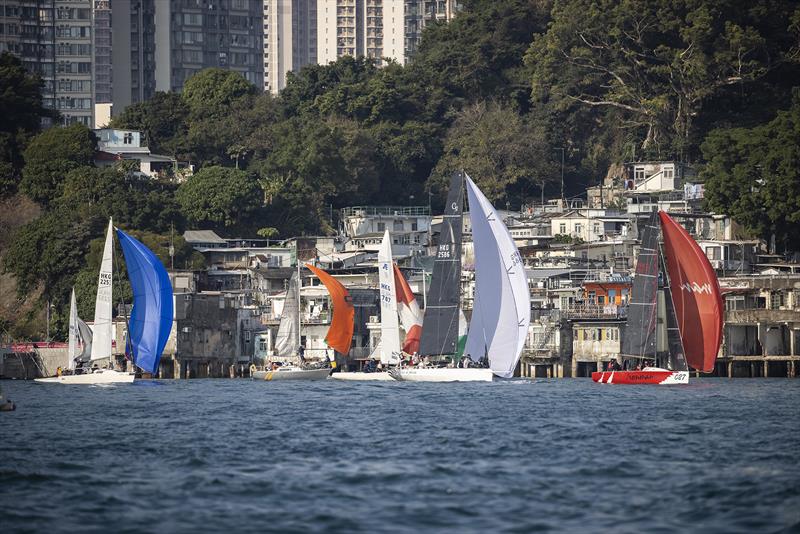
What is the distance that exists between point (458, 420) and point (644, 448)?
11322mm

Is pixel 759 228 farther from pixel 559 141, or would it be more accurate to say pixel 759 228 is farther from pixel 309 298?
pixel 559 141

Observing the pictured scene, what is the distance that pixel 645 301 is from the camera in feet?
268

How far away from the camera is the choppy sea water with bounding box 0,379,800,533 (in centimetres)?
3869

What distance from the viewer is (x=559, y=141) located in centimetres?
14700

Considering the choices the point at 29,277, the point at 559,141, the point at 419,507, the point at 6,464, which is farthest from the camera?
the point at 559,141

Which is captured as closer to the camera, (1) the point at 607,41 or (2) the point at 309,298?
(2) the point at 309,298

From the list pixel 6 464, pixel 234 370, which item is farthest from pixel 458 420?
pixel 234 370

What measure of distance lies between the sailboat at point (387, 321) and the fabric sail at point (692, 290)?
48.8 ft

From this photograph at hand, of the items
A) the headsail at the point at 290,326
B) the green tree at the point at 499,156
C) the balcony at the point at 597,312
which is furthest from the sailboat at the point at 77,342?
the green tree at the point at 499,156

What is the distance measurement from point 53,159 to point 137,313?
175 feet

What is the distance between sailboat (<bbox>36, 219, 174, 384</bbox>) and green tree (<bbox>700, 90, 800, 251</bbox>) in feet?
137

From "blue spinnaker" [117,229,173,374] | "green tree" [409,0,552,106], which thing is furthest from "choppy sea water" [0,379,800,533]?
"green tree" [409,0,552,106]

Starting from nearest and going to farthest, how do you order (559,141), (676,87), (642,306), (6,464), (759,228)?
(6,464), (642,306), (759,228), (676,87), (559,141)

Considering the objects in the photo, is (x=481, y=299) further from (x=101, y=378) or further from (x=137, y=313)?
(x=101, y=378)
